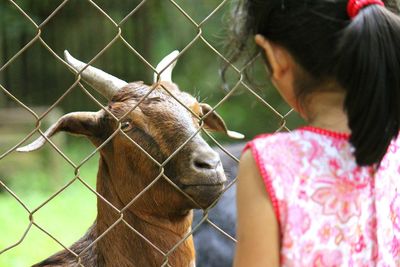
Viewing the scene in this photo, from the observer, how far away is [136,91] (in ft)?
12.6

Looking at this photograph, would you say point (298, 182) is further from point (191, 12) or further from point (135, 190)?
point (191, 12)

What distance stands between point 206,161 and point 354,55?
1248 millimetres

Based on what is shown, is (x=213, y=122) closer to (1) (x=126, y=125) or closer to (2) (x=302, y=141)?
(1) (x=126, y=125)

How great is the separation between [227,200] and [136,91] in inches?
105

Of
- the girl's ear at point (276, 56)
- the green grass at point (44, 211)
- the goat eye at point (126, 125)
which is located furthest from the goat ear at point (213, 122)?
the green grass at point (44, 211)

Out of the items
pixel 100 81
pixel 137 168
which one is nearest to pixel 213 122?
pixel 137 168

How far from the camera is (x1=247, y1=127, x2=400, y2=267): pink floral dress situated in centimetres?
229

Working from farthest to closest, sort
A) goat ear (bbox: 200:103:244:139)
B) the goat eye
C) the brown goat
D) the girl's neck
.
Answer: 1. goat ear (bbox: 200:103:244:139)
2. the goat eye
3. the brown goat
4. the girl's neck

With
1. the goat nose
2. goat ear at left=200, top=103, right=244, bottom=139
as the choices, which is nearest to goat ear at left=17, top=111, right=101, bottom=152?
goat ear at left=200, top=103, right=244, bottom=139

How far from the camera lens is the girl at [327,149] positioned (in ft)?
7.46

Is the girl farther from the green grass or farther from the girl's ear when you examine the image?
the green grass

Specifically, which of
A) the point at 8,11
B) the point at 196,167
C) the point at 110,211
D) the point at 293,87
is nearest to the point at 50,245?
the point at 110,211

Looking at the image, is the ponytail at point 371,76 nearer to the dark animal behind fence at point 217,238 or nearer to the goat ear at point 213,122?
the goat ear at point 213,122

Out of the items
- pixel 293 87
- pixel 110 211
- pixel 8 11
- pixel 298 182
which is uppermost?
pixel 293 87
